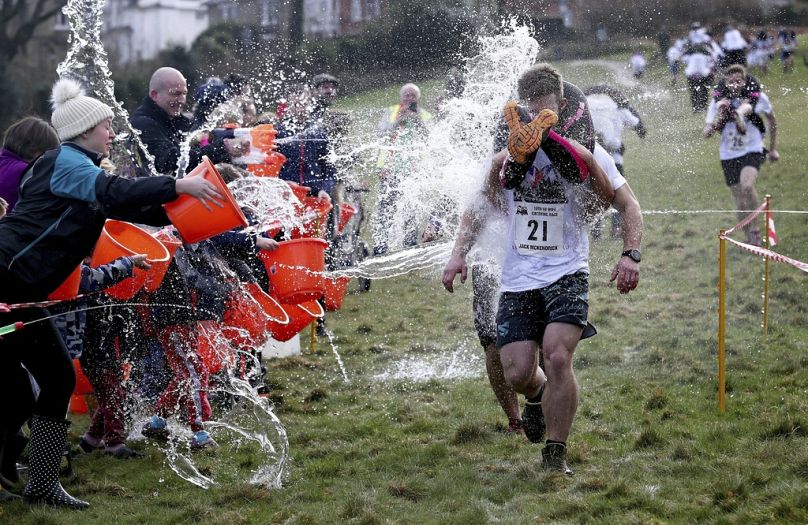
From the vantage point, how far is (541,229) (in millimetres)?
4699

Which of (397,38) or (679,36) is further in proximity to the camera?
(397,38)

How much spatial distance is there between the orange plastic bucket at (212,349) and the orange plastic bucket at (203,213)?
1123mm

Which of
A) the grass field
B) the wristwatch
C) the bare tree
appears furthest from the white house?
the wristwatch

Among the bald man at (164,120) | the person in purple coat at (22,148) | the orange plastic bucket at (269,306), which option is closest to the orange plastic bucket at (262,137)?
the bald man at (164,120)

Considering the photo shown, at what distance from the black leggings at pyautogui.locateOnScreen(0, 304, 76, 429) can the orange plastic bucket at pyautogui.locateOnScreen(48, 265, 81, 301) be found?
90 millimetres

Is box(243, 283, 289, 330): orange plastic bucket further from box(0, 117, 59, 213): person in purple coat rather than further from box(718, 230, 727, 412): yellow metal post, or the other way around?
box(718, 230, 727, 412): yellow metal post

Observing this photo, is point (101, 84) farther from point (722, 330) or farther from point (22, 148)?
point (722, 330)

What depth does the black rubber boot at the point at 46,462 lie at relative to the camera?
4.51 m

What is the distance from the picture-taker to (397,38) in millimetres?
19078

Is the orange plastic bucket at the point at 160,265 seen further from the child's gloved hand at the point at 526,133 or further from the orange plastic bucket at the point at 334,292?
the child's gloved hand at the point at 526,133

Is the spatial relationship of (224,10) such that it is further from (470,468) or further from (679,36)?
(470,468)

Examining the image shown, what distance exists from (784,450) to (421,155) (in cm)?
331

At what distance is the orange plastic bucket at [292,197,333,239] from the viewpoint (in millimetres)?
7004

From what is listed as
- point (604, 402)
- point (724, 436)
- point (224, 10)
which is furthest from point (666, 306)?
point (224, 10)
